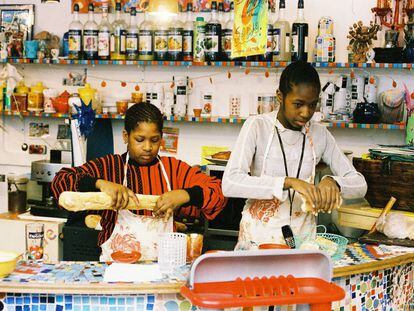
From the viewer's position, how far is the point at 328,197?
8.80 feet

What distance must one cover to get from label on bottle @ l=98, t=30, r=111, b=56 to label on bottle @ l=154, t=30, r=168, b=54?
0.39 meters

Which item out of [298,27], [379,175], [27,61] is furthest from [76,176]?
[27,61]

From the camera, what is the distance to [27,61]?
5.26m

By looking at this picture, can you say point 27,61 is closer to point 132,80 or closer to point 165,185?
point 132,80

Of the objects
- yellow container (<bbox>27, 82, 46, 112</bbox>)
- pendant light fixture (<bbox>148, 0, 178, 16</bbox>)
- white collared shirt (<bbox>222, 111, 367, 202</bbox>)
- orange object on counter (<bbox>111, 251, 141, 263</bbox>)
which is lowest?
orange object on counter (<bbox>111, 251, 141, 263</bbox>)

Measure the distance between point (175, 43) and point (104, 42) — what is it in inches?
22.7

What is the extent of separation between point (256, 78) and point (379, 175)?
162 centimetres

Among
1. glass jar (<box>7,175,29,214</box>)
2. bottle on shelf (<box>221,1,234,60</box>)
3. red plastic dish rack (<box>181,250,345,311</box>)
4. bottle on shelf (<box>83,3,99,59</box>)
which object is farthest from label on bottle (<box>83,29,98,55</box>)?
red plastic dish rack (<box>181,250,345,311</box>)

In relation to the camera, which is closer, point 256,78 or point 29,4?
point 256,78

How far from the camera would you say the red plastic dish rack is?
1.93m

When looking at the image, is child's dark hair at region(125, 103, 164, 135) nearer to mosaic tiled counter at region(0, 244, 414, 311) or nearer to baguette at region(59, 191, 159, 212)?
baguette at region(59, 191, 159, 212)

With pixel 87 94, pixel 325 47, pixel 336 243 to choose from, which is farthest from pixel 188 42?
pixel 336 243

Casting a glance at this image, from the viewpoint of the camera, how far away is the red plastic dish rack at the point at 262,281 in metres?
1.93

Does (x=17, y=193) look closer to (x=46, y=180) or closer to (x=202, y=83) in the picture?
(x=46, y=180)
